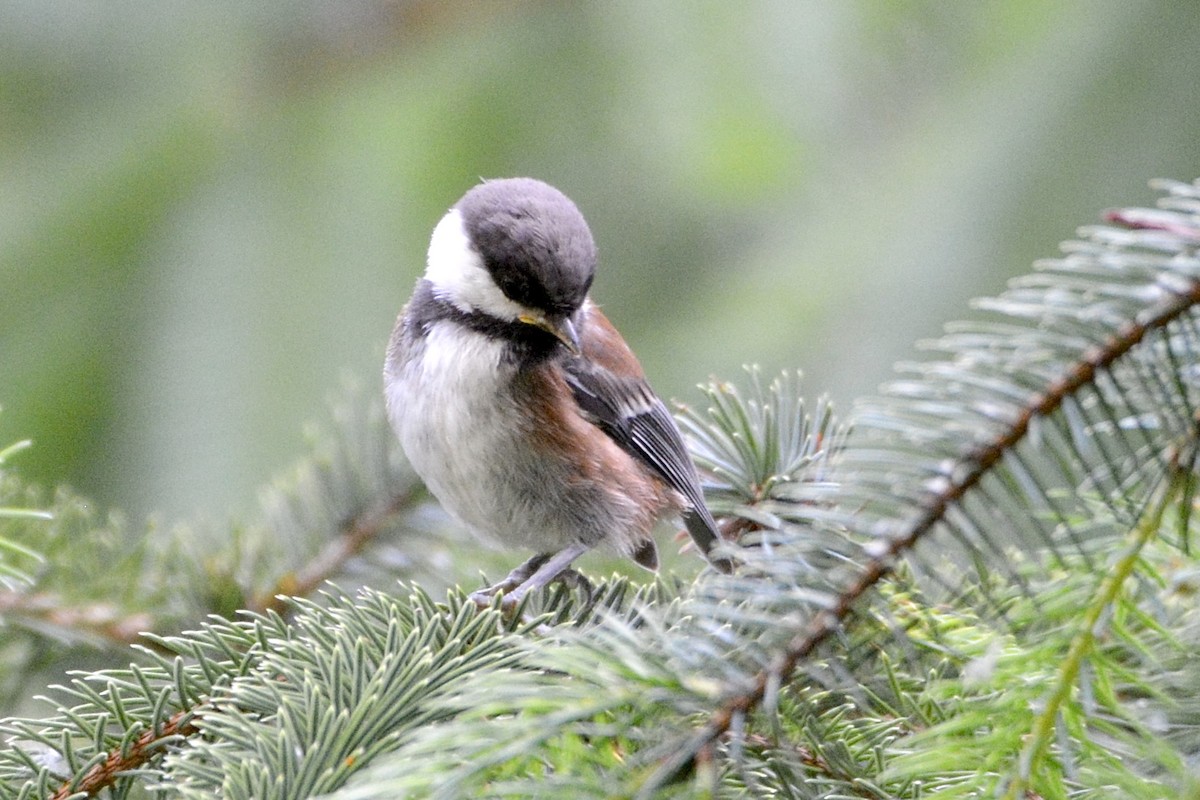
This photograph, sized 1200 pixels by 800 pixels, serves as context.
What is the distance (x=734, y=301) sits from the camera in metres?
2.50

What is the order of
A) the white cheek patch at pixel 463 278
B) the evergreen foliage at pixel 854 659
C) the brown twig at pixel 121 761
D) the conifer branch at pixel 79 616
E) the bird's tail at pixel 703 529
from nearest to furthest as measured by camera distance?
the evergreen foliage at pixel 854 659
the brown twig at pixel 121 761
the conifer branch at pixel 79 616
the bird's tail at pixel 703 529
the white cheek patch at pixel 463 278

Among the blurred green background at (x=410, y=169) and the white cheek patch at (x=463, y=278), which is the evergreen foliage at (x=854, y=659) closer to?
the white cheek patch at (x=463, y=278)

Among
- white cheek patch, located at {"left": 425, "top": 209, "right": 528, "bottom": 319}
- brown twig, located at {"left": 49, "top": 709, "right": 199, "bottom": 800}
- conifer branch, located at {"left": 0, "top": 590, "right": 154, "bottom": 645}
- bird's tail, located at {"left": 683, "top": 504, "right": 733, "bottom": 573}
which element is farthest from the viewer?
white cheek patch, located at {"left": 425, "top": 209, "right": 528, "bottom": 319}

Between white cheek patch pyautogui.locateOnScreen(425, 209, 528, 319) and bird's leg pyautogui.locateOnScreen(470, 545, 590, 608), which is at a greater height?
white cheek patch pyautogui.locateOnScreen(425, 209, 528, 319)

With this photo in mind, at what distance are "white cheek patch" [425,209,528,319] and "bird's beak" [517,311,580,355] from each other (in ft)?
0.06

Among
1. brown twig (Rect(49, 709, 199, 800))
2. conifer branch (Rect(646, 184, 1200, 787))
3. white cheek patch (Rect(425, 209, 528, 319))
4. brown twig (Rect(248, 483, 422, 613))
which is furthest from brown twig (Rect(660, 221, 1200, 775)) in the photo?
white cheek patch (Rect(425, 209, 528, 319))

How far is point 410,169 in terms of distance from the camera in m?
2.28

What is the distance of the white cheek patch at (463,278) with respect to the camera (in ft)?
5.50

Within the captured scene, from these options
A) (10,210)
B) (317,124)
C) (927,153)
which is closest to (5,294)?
(10,210)

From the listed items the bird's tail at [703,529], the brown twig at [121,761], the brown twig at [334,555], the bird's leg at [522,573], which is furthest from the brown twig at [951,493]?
the brown twig at [334,555]

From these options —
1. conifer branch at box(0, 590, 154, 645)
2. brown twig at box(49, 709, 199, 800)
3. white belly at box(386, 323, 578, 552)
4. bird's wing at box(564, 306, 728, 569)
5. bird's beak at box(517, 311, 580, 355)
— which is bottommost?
conifer branch at box(0, 590, 154, 645)

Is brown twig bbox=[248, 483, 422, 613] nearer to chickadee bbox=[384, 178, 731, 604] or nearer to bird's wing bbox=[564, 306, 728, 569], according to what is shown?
chickadee bbox=[384, 178, 731, 604]

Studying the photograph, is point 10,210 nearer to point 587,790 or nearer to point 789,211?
point 789,211

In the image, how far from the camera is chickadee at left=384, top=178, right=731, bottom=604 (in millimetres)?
1599
